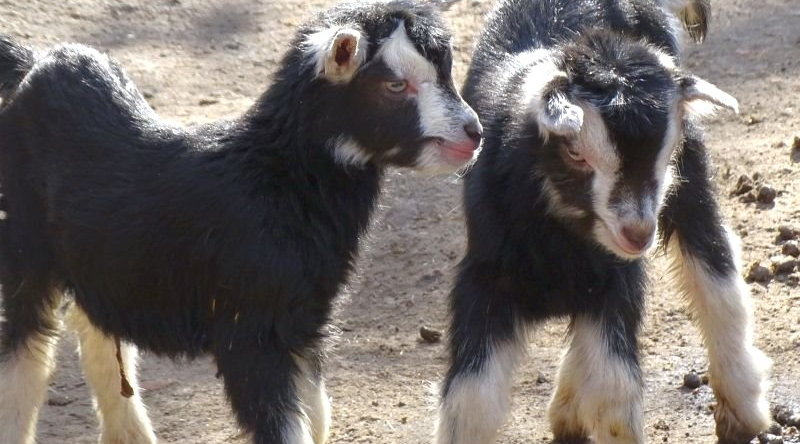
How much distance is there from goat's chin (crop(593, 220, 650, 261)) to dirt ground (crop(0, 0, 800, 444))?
926mm

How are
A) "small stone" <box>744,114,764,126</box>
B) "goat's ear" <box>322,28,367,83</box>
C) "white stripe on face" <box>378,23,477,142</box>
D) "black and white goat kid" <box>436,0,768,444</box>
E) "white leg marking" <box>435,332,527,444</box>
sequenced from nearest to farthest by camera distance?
"goat's ear" <box>322,28,367,83</box> < "white stripe on face" <box>378,23,477,142</box> < "black and white goat kid" <box>436,0,768,444</box> < "white leg marking" <box>435,332,527,444</box> < "small stone" <box>744,114,764,126</box>

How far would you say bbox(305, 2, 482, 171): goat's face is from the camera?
17.5ft

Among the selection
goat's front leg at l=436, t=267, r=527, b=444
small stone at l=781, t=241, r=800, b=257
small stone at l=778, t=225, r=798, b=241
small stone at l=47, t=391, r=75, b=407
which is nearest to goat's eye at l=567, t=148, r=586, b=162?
goat's front leg at l=436, t=267, r=527, b=444

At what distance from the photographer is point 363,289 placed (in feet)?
26.1

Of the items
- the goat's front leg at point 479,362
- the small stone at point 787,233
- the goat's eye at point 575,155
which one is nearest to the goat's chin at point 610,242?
the goat's eye at point 575,155

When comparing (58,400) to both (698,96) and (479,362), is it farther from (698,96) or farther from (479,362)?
(698,96)

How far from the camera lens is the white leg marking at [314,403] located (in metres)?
5.67

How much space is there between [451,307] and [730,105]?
1460 mm

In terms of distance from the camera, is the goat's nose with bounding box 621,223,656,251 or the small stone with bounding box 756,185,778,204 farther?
the small stone with bounding box 756,185,778,204

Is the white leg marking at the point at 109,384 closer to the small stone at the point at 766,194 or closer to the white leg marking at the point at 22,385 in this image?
the white leg marking at the point at 22,385

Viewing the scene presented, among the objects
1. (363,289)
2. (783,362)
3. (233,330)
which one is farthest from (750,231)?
(233,330)

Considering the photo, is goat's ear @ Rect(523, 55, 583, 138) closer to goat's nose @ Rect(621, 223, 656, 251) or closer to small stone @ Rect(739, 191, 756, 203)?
goat's nose @ Rect(621, 223, 656, 251)

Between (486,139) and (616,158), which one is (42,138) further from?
(616,158)

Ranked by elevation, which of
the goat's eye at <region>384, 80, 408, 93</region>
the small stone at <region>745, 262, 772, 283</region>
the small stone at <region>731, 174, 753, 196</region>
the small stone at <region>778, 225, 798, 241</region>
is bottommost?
the small stone at <region>745, 262, 772, 283</region>
